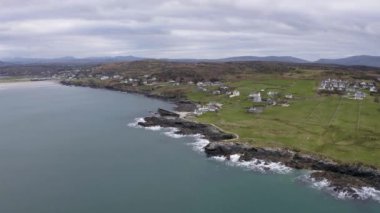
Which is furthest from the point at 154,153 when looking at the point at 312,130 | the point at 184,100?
the point at 184,100

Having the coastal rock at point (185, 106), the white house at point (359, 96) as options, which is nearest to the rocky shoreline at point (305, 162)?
the coastal rock at point (185, 106)

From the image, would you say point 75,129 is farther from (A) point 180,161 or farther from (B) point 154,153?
(A) point 180,161

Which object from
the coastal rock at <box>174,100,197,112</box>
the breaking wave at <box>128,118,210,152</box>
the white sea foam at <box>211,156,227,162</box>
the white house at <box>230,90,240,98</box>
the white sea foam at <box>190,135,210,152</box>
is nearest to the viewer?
the white sea foam at <box>211,156,227,162</box>

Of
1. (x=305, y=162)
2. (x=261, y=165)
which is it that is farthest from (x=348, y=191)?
(x=261, y=165)

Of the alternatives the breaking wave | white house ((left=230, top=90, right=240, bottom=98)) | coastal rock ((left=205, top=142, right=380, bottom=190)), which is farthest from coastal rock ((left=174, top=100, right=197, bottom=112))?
coastal rock ((left=205, top=142, right=380, bottom=190))

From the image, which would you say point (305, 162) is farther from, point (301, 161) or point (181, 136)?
point (181, 136)

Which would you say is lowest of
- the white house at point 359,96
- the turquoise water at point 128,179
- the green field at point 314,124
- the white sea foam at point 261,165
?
the turquoise water at point 128,179

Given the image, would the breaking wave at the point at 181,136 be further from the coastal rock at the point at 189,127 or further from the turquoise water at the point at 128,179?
the turquoise water at the point at 128,179

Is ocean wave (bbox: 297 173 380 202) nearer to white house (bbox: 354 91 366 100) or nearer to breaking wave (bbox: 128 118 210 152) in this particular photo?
breaking wave (bbox: 128 118 210 152)
